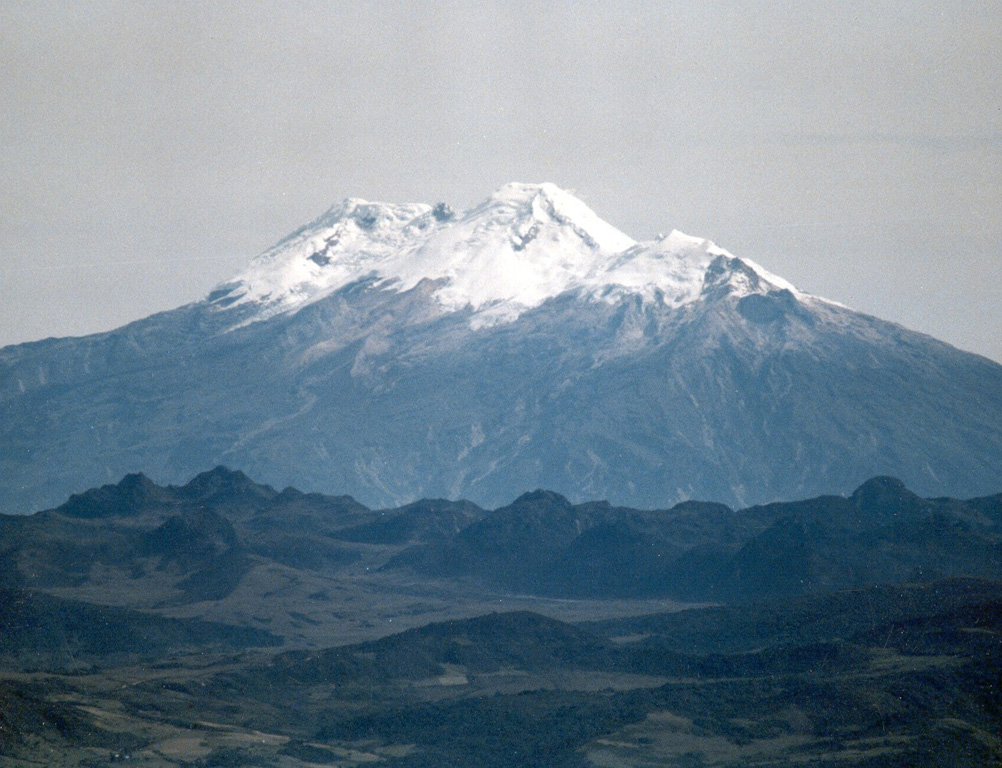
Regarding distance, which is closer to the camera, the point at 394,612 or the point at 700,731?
the point at 700,731

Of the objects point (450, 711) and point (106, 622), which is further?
point (106, 622)

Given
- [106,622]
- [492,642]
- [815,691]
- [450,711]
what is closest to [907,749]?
[815,691]

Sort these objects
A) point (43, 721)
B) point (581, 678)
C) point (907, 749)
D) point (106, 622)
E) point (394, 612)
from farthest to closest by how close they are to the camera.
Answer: point (394, 612), point (106, 622), point (581, 678), point (43, 721), point (907, 749)

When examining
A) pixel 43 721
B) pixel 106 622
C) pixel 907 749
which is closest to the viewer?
pixel 907 749

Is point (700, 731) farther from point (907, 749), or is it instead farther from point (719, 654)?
point (719, 654)

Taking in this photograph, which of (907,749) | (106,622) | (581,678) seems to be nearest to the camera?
(907,749)

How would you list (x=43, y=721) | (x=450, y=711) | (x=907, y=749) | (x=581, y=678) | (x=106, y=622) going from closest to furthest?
(x=907, y=749) → (x=43, y=721) → (x=450, y=711) → (x=581, y=678) → (x=106, y=622)

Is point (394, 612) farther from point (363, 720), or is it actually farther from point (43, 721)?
point (43, 721)

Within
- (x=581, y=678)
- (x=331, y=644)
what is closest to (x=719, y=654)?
(x=581, y=678)
